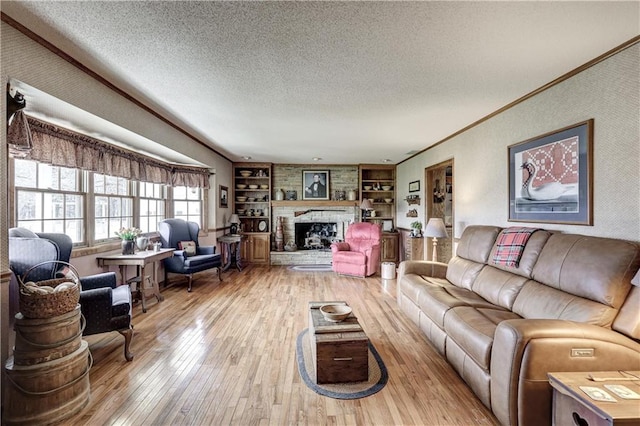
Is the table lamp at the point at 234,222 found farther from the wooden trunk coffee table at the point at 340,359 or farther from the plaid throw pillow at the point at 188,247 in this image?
the wooden trunk coffee table at the point at 340,359

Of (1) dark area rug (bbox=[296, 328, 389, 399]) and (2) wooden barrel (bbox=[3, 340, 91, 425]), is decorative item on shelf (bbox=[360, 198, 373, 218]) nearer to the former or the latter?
(1) dark area rug (bbox=[296, 328, 389, 399])

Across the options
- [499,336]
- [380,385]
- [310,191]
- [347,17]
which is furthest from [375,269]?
[347,17]

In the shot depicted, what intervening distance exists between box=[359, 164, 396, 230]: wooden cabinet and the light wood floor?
12.3ft

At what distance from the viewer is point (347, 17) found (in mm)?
1726

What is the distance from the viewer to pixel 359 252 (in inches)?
228

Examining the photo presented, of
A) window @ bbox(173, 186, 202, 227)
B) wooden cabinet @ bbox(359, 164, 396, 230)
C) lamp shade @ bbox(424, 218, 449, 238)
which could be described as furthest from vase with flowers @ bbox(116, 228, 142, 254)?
wooden cabinet @ bbox(359, 164, 396, 230)

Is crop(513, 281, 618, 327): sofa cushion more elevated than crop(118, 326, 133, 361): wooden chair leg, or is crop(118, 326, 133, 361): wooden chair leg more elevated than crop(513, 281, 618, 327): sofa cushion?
crop(513, 281, 618, 327): sofa cushion

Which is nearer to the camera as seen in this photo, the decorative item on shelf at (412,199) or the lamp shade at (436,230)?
the lamp shade at (436,230)

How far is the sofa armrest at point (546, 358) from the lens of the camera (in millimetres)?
1572

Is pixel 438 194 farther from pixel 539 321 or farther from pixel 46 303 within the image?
pixel 46 303

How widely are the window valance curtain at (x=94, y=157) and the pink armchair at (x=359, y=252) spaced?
11.3ft

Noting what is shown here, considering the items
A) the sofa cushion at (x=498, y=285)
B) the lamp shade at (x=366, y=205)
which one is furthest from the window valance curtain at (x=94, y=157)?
the sofa cushion at (x=498, y=285)

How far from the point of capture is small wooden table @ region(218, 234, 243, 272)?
6083 millimetres

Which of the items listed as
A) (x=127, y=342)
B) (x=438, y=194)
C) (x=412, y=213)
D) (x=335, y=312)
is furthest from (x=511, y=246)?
(x=127, y=342)
